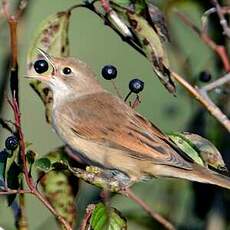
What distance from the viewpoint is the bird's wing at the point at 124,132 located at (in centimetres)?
423

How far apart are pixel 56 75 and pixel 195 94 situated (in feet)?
4.83

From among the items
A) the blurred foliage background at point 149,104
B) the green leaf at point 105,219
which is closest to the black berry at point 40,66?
the blurred foliage background at point 149,104

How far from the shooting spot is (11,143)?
131 inches

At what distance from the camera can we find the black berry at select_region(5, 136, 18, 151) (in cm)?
332

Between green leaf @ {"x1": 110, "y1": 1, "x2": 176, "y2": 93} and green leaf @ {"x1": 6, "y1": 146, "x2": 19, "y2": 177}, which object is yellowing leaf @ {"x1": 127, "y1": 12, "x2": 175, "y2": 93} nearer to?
green leaf @ {"x1": 110, "y1": 1, "x2": 176, "y2": 93}

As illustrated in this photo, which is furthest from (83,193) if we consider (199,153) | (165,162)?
(199,153)

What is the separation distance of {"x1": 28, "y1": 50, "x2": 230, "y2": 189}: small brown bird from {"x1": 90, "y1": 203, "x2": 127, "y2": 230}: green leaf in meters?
0.79

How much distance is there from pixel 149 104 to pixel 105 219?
458cm

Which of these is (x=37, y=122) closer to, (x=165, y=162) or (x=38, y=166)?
(x=165, y=162)

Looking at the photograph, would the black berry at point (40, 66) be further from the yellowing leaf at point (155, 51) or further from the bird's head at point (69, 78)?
the yellowing leaf at point (155, 51)

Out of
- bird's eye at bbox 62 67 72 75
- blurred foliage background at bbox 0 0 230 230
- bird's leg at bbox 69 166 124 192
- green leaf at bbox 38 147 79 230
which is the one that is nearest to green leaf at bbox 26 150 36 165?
bird's leg at bbox 69 166 124 192

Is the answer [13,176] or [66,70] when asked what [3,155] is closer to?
[13,176]

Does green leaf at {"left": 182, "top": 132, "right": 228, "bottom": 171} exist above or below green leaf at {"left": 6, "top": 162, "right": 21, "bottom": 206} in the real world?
above

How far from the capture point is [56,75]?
4.80 m
